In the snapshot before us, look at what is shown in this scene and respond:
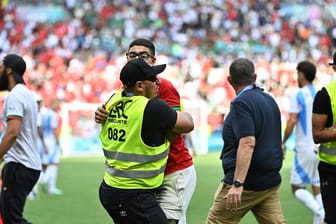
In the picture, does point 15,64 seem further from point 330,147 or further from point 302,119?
point 302,119

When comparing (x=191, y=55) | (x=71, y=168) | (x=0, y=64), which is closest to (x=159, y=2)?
(x=191, y=55)

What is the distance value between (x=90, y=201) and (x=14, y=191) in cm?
578

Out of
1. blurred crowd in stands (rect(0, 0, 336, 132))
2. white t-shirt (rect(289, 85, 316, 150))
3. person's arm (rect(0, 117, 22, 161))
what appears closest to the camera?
person's arm (rect(0, 117, 22, 161))

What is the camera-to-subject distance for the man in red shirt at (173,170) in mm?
6641

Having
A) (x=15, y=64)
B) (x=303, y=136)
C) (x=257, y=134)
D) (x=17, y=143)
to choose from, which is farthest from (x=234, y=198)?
(x=303, y=136)

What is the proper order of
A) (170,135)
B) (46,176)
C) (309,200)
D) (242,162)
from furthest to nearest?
(46,176)
(309,200)
(242,162)
(170,135)

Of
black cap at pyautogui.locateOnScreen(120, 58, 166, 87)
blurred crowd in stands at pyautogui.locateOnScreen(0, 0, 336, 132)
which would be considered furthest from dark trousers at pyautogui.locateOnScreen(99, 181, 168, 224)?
blurred crowd in stands at pyautogui.locateOnScreen(0, 0, 336, 132)

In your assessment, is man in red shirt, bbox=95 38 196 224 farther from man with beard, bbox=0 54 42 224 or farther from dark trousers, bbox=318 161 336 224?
man with beard, bbox=0 54 42 224

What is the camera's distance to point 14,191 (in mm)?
7520

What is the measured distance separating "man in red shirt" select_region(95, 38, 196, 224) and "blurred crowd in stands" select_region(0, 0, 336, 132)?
58.5 ft

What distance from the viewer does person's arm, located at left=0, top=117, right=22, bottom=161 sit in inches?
287

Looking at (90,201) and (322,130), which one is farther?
(90,201)

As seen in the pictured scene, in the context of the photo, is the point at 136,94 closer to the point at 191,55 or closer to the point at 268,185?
the point at 268,185

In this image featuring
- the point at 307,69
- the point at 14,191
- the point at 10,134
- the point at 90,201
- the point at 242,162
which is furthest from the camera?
the point at 90,201
